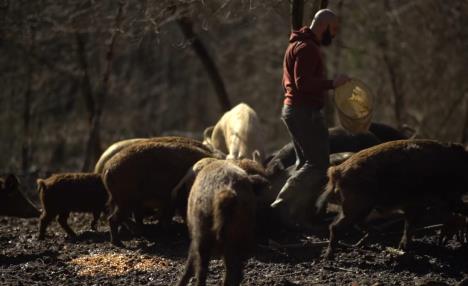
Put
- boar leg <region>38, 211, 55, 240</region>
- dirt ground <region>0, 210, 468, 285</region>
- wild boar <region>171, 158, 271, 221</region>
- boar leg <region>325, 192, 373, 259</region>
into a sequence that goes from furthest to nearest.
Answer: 1. boar leg <region>38, 211, 55, 240</region>
2. wild boar <region>171, 158, 271, 221</region>
3. boar leg <region>325, 192, 373, 259</region>
4. dirt ground <region>0, 210, 468, 285</region>

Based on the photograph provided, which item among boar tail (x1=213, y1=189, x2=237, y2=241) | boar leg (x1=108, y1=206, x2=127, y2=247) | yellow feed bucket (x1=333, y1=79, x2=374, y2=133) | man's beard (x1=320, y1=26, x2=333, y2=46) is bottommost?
boar leg (x1=108, y1=206, x2=127, y2=247)

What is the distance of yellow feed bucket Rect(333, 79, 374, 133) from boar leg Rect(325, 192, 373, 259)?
3.41 ft

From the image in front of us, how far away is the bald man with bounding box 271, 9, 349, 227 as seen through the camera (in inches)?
323

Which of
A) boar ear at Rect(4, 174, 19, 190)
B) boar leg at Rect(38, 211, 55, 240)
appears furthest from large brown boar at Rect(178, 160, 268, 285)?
boar ear at Rect(4, 174, 19, 190)

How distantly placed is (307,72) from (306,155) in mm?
883

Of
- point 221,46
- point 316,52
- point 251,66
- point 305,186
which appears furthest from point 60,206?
point 251,66

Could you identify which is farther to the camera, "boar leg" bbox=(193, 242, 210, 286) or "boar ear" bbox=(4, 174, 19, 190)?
"boar ear" bbox=(4, 174, 19, 190)

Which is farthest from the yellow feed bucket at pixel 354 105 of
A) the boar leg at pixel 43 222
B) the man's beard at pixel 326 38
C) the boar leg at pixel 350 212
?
the boar leg at pixel 43 222

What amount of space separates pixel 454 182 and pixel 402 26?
10534mm

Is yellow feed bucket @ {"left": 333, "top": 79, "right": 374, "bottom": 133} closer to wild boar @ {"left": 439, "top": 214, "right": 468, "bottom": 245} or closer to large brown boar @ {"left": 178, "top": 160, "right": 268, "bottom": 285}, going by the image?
wild boar @ {"left": 439, "top": 214, "right": 468, "bottom": 245}

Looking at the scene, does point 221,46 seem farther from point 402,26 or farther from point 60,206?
point 60,206

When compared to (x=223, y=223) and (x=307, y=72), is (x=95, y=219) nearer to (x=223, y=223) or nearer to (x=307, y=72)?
(x=307, y=72)

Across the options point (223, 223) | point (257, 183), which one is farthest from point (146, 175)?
point (223, 223)

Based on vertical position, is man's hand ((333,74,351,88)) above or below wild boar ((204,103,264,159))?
above
